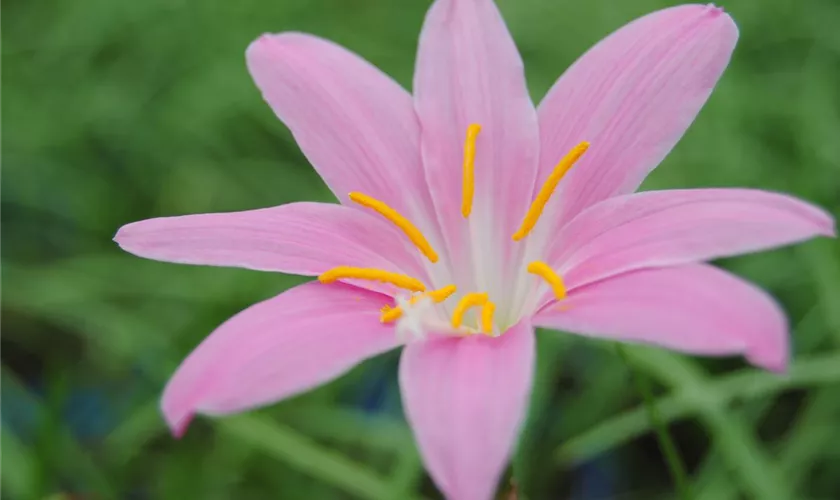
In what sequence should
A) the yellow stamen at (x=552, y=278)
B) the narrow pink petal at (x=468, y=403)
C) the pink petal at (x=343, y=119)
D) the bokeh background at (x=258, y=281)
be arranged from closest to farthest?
1. the narrow pink petal at (x=468, y=403)
2. the yellow stamen at (x=552, y=278)
3. the pink petal at (x=343, y=119)
4. the bokeh background at (x=258, y=281)

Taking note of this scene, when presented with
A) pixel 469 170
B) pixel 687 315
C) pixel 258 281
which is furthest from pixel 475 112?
pixel 258 281

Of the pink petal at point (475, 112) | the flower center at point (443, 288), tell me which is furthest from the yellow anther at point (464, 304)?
the pink petal at point (475, 112)

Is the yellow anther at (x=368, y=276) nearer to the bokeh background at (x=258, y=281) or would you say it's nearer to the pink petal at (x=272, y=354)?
the pink petal at (x=272, y=354)

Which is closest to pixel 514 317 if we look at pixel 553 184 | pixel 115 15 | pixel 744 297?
pixel 553 184

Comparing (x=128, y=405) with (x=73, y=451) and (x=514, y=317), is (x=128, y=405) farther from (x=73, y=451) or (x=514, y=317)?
(x=514, y=317)

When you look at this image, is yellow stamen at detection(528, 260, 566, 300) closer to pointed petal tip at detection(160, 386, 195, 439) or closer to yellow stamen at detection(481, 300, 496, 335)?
yellow stamen at detection(481, 300, 496, 335)

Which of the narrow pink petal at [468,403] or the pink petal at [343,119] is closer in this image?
the narrow pink petal at [468,403]
